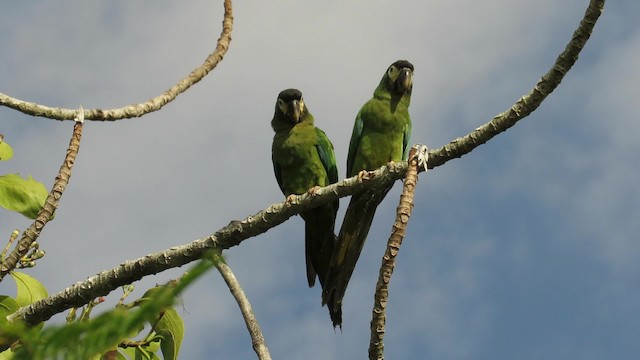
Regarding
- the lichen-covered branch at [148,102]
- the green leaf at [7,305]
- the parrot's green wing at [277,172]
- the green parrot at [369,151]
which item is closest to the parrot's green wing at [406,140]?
the green parrot at [369,151]

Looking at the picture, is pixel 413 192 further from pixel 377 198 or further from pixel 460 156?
pixel 377 198

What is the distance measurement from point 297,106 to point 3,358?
4257 millimetres

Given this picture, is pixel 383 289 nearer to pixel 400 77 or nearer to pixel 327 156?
pixel 327 156

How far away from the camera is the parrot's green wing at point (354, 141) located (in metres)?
7.15

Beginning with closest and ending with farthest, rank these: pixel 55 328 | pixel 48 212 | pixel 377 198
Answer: pixel 55 328
pixel 48 212
pixel 377 198

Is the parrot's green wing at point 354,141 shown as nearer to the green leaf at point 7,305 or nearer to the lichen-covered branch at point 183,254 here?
the lichen-covered branch at point 183,254

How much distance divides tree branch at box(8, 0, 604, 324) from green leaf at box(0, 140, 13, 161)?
79 centimetres

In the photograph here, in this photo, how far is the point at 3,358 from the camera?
146 inches

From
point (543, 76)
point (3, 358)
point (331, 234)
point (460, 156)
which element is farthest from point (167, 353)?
point (331, 234)

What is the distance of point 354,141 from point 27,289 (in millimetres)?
3338

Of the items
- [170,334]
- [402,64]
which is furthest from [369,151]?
[170,334]

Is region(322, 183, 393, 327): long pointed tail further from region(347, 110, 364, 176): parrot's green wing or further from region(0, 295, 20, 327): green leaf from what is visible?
region(0, 295, 20, 327): green leaf

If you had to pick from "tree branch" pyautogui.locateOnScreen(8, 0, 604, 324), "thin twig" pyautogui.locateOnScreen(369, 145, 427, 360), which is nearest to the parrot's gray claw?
"tree branch" pyautogui.locateOnScreen(8, 0, 604, 324)

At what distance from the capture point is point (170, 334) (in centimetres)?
429
